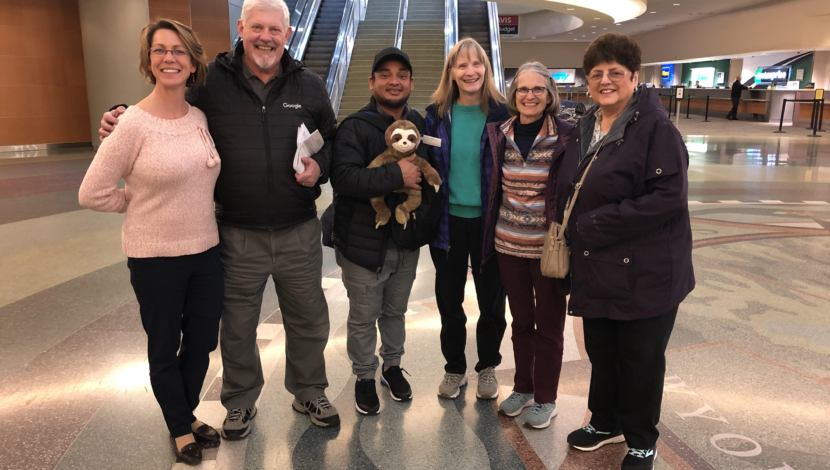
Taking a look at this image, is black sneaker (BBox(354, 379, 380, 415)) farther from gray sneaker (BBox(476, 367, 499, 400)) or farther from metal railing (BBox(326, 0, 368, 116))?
metal railing (BBox(326, 0, 368, 116))

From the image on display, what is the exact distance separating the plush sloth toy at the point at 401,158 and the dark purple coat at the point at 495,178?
0.83 ft

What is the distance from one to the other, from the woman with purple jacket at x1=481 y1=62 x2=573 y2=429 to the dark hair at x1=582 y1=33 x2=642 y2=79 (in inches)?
13.8

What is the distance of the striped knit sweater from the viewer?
→ 2.61 metres

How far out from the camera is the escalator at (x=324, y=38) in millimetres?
14500

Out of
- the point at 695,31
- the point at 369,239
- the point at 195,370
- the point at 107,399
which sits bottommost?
the point at 107,399

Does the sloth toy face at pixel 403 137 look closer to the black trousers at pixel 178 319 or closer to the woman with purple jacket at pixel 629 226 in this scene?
the woman with purple jacket at pixel 629 226

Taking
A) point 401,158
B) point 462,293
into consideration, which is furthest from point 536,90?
point 462,293

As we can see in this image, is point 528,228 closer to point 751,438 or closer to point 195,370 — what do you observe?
point 751,438

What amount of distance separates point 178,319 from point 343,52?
40.7ft

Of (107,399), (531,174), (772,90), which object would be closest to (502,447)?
(531,174)

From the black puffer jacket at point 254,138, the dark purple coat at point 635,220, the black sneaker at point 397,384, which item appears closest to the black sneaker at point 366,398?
the black sneaker at point 397,384

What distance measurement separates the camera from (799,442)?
2.61m

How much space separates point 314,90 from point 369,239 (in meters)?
0.76

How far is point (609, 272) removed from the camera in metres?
2.29
